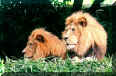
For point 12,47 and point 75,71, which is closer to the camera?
point 75,71

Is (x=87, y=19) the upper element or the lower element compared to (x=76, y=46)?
upper

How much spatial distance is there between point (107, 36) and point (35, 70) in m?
1.88

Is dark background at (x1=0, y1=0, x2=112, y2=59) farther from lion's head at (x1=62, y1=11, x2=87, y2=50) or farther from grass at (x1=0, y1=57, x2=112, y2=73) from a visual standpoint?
grass at (x1=0, y1=57, x2=112, y2=73)

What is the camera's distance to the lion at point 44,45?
816 cm

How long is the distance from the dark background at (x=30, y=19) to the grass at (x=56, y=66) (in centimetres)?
27

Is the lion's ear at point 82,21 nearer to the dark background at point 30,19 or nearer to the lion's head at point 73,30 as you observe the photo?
the lion's head at point 73,30

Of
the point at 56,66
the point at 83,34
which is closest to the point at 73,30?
the point at 83,34

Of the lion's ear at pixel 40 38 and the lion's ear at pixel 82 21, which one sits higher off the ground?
the lion's ear at pixel 82 21

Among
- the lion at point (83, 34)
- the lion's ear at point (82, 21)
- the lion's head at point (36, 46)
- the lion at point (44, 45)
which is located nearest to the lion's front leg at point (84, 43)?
the lion at point (83, 34)

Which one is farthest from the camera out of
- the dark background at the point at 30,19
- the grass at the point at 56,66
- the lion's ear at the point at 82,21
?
the dark background at the point at 30,19

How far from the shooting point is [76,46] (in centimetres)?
808

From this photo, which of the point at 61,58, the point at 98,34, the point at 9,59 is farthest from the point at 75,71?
the point at 9,59

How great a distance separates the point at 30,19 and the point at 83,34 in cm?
132

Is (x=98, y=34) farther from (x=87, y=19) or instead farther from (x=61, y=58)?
(x=61, y=58)
